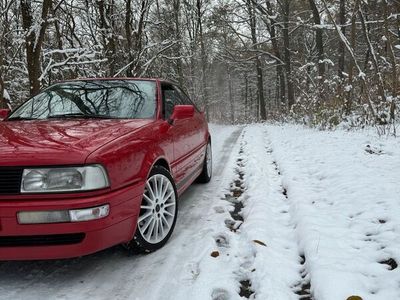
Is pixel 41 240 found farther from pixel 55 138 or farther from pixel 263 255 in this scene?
pixel 263 255

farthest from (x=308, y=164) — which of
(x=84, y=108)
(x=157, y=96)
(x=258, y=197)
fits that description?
(x=84, y=108)

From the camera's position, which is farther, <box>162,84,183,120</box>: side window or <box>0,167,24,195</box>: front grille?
<box>162,84,183,120</box>: side window

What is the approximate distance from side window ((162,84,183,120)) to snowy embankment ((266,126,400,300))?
1.74 m

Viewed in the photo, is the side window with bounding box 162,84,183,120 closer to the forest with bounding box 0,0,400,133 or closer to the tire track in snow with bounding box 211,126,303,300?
the tire track in snow with bounding box 211,126,303,300

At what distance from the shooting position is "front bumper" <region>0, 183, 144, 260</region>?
2.56 metres

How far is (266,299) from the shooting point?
2.53m

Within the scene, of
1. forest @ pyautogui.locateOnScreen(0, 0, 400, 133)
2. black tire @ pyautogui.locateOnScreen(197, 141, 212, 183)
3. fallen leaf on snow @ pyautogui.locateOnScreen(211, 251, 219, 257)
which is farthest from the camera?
forest @ pyautogui.locateOnScreen(0, 0, 400, 133)

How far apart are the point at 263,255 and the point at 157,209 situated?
39.3 inches

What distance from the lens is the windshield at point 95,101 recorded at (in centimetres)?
394

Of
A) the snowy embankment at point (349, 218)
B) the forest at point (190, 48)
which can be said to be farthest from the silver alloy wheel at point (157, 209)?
→ the forest at point (190, 48)

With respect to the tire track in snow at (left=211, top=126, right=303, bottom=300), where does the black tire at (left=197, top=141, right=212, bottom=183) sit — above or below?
above

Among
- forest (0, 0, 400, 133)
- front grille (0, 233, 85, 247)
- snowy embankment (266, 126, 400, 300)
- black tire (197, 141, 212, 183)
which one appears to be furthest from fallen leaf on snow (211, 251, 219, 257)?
forest (0, 0, 400, 133)

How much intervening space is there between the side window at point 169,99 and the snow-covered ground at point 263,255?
3.82 ft

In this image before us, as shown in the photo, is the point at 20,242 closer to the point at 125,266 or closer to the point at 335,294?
the point at 125,266
